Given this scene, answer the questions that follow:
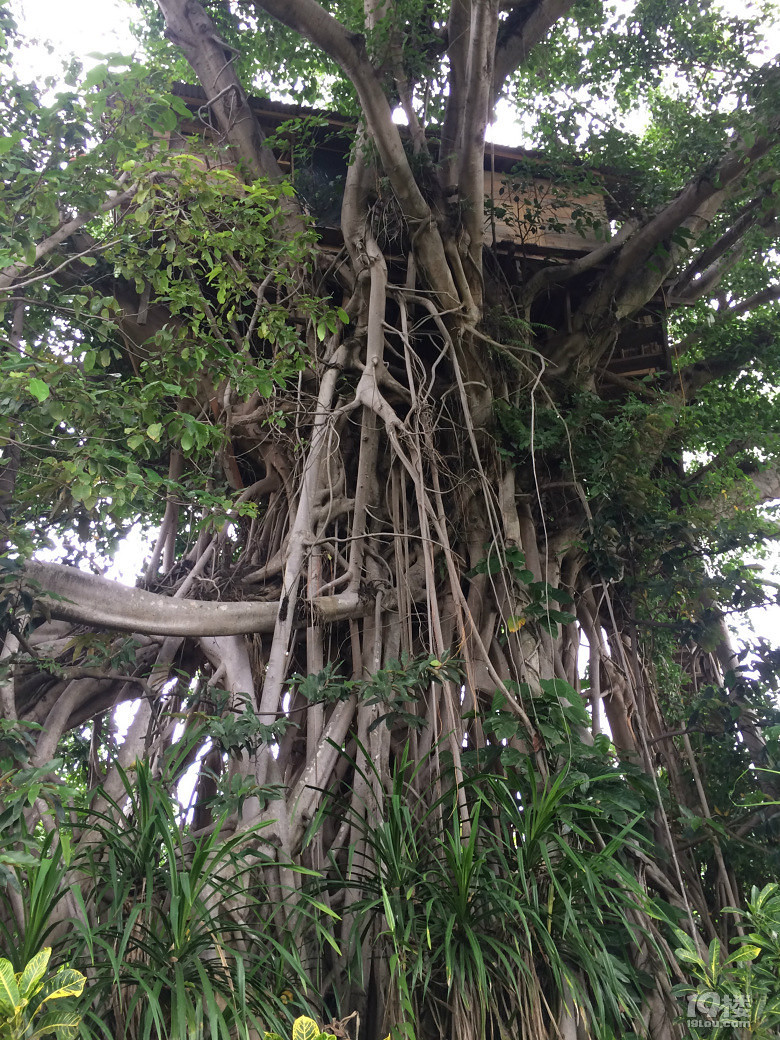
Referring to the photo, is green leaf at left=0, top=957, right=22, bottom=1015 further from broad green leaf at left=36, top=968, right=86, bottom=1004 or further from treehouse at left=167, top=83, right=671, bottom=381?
treehouse at left=167, top=83, right=671, bottom=381

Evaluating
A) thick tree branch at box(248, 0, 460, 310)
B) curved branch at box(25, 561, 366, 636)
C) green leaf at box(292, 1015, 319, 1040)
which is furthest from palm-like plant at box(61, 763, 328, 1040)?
thick tree branch at box(248, 0, 460, 310)

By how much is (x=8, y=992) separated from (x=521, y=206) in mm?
4105

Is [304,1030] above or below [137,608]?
below

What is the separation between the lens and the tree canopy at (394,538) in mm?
1991

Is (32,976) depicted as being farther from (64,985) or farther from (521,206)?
(521,206)

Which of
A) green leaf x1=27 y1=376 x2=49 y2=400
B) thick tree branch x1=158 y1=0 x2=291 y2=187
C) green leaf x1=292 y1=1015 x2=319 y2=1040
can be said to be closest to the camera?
green leaf x1=292 y1=1015 x2=319 y2=1040

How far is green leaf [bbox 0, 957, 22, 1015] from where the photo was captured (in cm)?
136

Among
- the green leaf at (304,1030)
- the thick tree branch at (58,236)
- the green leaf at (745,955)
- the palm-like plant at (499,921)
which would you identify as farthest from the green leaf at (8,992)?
the thick tree branch at (58,236)

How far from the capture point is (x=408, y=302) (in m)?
3.79

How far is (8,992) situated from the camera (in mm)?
1368

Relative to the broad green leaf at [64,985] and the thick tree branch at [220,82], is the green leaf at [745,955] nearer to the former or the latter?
the broad green leaf at [64,985]

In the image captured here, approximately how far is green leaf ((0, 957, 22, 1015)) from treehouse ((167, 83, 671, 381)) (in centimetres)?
343

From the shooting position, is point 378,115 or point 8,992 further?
point 378,115

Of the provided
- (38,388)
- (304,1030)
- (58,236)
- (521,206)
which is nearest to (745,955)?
(304,1030)
